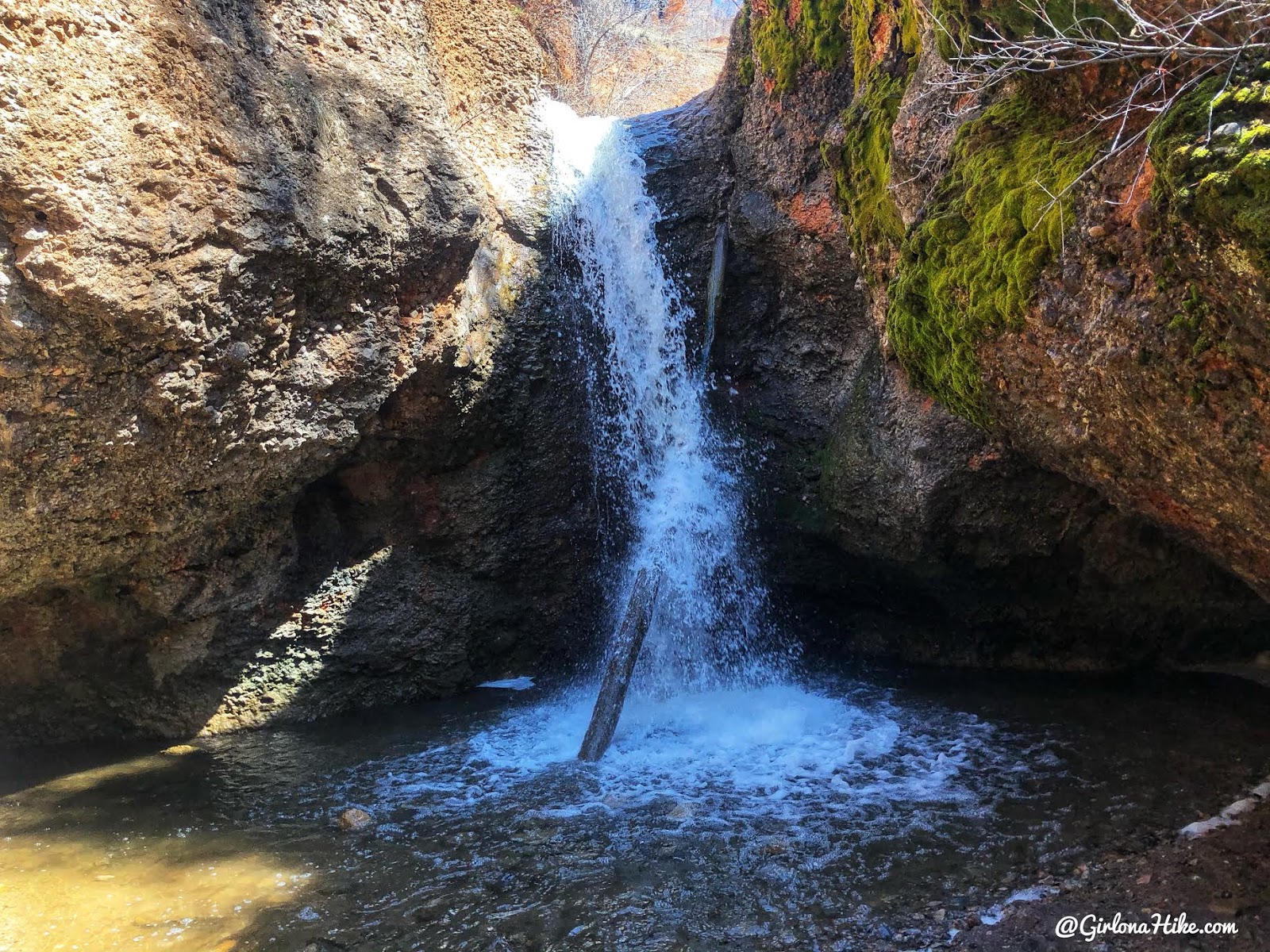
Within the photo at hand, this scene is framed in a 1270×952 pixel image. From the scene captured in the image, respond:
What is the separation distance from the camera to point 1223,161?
7.93 ft

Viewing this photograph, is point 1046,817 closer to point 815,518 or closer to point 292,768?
point 815,518

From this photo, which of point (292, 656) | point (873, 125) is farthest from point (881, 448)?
point (292, 656)

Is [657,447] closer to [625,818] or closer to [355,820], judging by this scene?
[625,818]

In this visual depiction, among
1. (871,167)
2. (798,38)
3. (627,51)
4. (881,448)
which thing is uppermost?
(627,51)

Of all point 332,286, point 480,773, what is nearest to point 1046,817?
point 480,773

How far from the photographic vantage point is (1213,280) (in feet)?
8.56

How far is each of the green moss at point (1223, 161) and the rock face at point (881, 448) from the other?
4.17ft

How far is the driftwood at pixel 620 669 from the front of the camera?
5.03m

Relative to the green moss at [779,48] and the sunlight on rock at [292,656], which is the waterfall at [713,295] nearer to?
A: the green moss at [779,48]

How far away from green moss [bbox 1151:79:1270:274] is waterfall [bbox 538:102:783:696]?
4206mm

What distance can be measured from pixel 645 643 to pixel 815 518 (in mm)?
1541

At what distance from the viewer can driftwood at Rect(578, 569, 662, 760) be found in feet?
16.5

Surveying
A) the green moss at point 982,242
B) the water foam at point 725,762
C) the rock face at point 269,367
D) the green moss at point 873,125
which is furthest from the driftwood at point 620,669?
the green moss at point 873,125

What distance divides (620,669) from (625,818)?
4.19 feet
